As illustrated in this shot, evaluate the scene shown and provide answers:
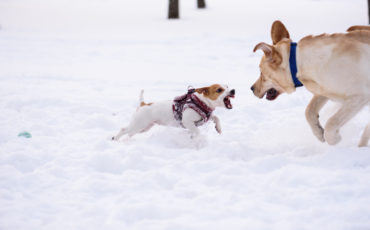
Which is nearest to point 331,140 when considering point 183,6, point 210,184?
point 210,184

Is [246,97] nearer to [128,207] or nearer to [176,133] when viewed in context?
[176,133]

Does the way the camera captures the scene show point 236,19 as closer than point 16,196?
No

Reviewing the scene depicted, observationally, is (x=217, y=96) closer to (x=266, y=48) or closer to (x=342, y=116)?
(x=266, y=48)

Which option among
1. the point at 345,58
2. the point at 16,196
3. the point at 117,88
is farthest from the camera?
the point at 117,88

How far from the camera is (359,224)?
2.51 metres

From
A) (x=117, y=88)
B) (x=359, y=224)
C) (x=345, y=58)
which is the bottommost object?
(x=117, y=88)

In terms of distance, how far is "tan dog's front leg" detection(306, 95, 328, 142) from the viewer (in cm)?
415

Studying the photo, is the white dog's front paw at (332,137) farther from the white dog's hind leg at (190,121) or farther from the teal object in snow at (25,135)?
the teal object in snow at (25,135)

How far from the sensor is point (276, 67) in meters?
4.02

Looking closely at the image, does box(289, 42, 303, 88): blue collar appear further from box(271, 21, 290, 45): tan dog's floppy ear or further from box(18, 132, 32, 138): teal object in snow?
box(18, 132, 32, 138): teal object in snow

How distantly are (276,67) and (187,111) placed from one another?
44.7 inches

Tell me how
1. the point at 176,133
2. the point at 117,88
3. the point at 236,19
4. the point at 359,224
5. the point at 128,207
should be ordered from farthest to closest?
1. the point at 236,19
2. the point at 117,88
3. the point at 176,133
4. the point at 128,207
5. the point at 359,224

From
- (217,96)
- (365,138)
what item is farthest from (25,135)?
(365,138)

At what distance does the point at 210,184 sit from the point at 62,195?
1.17 metres
